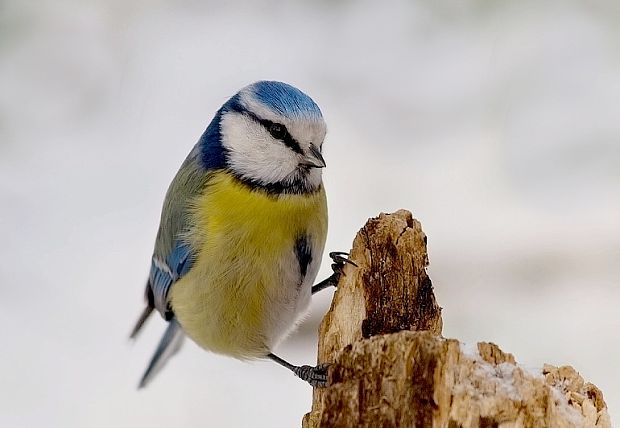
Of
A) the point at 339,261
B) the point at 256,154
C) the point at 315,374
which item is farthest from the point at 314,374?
the point at 256,154

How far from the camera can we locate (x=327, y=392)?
944 millimetres

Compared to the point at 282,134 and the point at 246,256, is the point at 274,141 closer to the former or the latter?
the point at 282,134

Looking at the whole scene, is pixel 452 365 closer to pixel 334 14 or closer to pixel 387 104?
pixel 387 104

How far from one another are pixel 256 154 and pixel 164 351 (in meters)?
0.58

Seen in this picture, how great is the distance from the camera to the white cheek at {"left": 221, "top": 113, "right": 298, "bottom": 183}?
1290 millimetres

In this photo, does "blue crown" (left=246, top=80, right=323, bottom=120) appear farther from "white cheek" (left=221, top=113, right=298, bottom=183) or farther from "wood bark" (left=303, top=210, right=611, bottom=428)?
"wood bark" (left=303, top=210, right=611, bottom=428)

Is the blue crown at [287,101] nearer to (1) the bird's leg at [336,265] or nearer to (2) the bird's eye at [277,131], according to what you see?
(2) the bird's eye at [277,131]

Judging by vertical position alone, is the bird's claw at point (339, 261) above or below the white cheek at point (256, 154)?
below

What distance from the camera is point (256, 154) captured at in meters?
1.31

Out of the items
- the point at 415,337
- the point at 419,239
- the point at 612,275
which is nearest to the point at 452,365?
the point at 415,337

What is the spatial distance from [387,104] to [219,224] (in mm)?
971

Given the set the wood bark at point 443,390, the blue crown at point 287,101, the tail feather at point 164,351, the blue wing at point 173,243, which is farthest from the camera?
the tail feather at point 164,351

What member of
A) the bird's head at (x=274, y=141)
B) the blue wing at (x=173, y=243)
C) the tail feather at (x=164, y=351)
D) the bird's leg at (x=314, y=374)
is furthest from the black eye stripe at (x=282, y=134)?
Answer: the tail feather at (x=164, y=351)

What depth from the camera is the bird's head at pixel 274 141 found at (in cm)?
126
